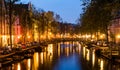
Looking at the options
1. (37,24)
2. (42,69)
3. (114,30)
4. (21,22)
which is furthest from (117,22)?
(42,69)

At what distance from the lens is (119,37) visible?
88438 millimetres

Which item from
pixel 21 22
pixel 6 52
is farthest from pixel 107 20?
pixel 21 22

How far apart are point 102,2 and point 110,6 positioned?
2.74 m

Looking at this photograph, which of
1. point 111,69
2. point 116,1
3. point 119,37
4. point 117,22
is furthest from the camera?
point 117,22

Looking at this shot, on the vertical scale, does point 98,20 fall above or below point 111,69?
above

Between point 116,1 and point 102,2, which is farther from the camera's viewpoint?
point 102,2

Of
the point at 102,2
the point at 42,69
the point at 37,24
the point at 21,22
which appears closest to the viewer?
the point at 102,2

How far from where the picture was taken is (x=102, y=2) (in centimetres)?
3069

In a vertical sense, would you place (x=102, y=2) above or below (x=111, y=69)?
above

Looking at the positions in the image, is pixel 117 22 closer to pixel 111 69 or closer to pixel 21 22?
pixel 21 22

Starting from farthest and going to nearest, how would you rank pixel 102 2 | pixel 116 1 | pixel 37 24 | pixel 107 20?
pixel 37 24
pixel 107 20
pixel 102 2
pixel 116 1

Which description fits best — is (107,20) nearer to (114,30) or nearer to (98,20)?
(98,20)

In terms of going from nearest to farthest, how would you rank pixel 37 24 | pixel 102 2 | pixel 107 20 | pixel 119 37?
pixel 102 2 → pixel 107 20 → pixel 119 37 → pixel 37 24

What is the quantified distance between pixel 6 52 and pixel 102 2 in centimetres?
2719
